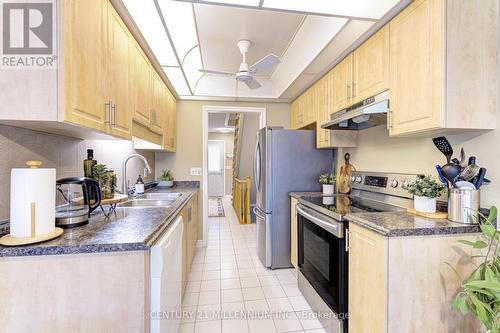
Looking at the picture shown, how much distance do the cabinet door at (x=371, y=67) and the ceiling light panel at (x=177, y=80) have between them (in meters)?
1.76

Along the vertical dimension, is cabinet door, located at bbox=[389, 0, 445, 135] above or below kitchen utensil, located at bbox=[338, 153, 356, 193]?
above

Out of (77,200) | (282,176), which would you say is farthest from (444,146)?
(77,200)

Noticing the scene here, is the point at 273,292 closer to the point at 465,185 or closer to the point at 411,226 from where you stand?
the point at 411,226

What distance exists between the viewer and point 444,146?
150 cm

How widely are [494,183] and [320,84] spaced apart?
1758 mm

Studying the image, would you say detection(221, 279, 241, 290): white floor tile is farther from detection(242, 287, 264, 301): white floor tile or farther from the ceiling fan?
the ceiling fan

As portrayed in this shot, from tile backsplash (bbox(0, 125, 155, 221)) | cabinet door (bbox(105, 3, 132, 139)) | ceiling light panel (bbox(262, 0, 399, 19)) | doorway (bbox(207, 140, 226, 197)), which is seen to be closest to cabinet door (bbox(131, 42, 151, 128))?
cabinet door (bbox(105, 3, 132, 139))

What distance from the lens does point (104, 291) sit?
3.32ft

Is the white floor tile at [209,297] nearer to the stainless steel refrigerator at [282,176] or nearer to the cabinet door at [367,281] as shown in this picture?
the stainless steel refrigerator at [282,176]

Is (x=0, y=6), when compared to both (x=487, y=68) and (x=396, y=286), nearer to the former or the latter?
(x=396, y=286)

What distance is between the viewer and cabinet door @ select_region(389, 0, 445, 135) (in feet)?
4.20

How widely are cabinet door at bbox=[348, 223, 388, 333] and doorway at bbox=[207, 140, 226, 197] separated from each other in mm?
7064

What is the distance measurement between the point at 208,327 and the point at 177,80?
2.62 m

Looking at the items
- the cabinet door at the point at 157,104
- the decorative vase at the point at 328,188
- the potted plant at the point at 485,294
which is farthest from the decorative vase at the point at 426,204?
the cabinet door at the point at 157,104
